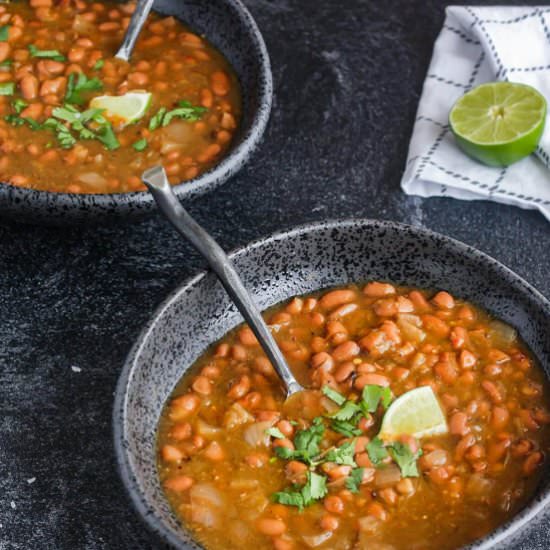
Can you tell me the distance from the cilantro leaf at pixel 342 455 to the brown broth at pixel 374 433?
0.07m

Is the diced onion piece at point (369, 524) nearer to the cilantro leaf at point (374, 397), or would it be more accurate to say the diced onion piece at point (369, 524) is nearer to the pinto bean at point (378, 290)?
the cilantro leaf at point (374, 397)

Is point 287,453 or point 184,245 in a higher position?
point 287,453

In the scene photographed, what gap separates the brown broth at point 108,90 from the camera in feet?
12.2

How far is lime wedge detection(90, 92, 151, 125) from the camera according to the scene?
12.7 feet

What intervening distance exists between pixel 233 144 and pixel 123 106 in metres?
0.41

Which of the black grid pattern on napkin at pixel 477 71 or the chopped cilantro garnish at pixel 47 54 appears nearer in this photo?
the black grid pattern on napkin at pixel 477 71

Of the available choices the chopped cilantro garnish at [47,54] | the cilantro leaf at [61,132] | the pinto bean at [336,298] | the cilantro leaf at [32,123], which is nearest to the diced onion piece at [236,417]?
the pinto bean at [336,298]

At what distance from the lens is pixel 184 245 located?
3787 millimetres

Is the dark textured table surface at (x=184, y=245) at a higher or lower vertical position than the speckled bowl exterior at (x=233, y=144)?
lower

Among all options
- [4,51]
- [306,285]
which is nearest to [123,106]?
[4,51]

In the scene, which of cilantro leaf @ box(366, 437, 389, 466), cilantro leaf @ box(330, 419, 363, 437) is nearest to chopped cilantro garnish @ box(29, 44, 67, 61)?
cilantro leaf @ box(330, 419, 363, 437)

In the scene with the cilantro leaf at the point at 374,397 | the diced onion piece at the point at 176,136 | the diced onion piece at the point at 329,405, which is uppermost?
the cilantro leaf at the point at 374,397

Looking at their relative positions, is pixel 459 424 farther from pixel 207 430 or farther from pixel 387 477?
pixel 207 430

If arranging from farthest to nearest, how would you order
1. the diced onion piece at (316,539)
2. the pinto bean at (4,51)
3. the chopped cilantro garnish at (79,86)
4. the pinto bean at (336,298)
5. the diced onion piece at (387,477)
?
1. the pinto bean at (4,51)
2. the chopped cilantro garnish at (79,86)
3. the pinto bean at (336,298)
4. the diced onion piece at (387,477)
5. the diced onion piece at (316,539)
